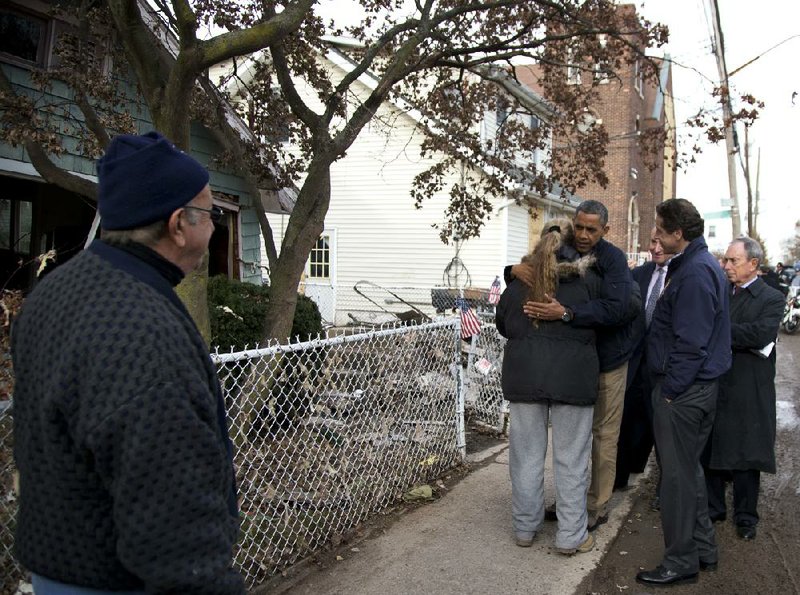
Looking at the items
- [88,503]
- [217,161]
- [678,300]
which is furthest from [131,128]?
[88,503]

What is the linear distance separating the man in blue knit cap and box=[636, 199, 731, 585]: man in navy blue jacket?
2727mm

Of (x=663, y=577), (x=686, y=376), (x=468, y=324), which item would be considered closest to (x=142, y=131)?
(x=468, y=324)

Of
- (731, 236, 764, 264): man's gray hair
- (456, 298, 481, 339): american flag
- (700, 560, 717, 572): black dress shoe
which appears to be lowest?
(700, 560, 717, 572): black dress shoe

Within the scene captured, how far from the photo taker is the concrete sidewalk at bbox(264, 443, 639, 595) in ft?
11.8

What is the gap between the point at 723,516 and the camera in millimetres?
4609

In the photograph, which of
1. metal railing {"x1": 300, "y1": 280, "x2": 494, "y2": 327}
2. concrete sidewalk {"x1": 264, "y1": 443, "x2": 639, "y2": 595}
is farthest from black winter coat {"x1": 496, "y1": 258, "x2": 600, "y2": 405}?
metal railing {"x1": 300, "y1": 280, "x2": 494, "y2": 327}

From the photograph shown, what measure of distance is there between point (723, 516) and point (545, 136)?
6199 mm

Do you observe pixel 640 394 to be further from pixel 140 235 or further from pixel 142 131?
pixel 142 131

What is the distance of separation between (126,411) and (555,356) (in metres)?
2.94

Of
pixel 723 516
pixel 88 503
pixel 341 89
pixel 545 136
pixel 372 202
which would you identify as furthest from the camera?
pixel 372 202

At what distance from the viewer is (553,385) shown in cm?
385

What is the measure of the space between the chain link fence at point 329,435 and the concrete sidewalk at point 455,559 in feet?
0.74

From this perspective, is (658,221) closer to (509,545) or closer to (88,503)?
(509,545)

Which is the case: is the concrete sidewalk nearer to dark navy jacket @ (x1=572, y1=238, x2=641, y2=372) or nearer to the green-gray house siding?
dark navy jacket @ (x1=572, y1=238, x2=641, y2=372)
